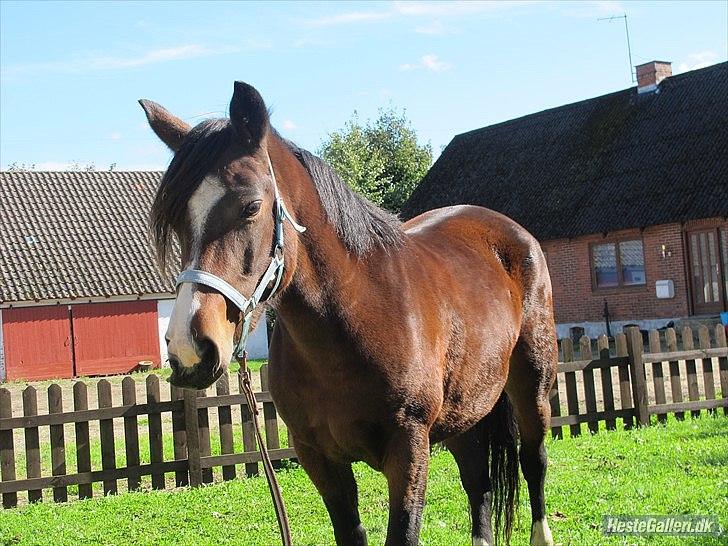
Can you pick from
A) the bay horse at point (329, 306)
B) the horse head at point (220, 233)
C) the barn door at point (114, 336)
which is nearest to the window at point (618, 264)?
the barn door at point (114, 336)

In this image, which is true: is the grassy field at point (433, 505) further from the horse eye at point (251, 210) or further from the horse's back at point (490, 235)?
the horse eye at point (251, 210)

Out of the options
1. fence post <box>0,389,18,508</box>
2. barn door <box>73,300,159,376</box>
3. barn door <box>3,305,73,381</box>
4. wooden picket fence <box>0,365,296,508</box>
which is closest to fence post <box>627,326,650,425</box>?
wooden picket fence <box>0,365,296,508</box>

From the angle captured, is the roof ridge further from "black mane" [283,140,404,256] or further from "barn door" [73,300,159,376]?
"black mane" [283,140,404,256]

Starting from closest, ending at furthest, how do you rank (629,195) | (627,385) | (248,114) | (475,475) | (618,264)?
(248,114)
(475,475)
(627,385)
(629,195)
(618,264)

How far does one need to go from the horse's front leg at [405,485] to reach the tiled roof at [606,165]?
2081 centimetres

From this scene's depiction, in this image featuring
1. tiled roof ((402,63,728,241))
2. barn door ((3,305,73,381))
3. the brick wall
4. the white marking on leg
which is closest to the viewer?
the white marking on leg

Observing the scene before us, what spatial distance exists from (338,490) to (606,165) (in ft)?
82.6

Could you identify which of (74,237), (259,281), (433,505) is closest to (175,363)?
(259,281)

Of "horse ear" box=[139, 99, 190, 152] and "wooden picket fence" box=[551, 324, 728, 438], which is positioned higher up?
"horse ear" box=[139, 99, 190, 152]

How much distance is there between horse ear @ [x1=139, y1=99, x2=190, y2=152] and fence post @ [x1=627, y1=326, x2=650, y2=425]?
793 centimetres

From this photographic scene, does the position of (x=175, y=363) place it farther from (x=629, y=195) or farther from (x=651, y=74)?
(x=651, y=74)

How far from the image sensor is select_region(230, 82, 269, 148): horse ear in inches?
117

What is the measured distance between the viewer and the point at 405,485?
10.9 feet

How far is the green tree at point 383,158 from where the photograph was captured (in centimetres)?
4184
